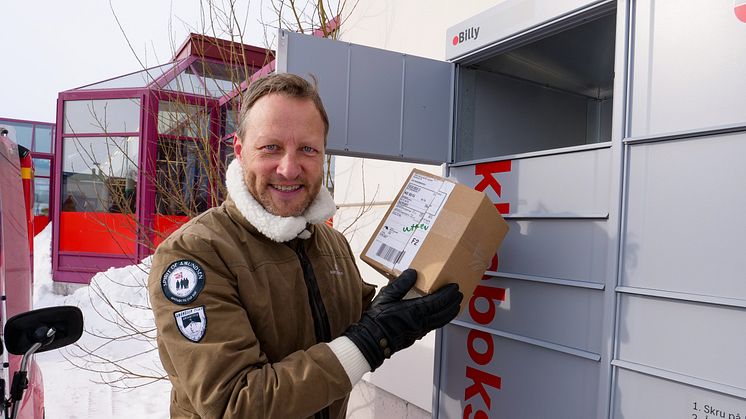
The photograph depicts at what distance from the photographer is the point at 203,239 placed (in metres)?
1.40

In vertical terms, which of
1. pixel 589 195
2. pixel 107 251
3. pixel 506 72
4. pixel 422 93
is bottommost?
pixel 107 251

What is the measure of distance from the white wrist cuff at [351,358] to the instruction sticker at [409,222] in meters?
0.35

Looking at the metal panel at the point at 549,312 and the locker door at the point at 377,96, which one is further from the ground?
the locker door at the point at 377,96

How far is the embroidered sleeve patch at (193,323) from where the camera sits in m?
1.28

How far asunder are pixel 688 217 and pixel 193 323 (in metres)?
1.32

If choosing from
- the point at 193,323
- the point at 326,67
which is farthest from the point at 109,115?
the point at 193,323

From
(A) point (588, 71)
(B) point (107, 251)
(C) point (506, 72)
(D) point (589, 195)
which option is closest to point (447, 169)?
(C) point (506, 72)

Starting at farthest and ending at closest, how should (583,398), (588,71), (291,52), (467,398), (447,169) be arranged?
(588,71) → (447,169) → (467,398) → (291,52) → (583,398)

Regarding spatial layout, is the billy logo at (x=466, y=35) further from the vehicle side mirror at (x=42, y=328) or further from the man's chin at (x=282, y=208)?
the vehicle side mirror at (x=42, y=328)

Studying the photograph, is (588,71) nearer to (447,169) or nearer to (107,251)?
(447,169)

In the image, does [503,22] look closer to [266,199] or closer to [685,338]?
[266,199]

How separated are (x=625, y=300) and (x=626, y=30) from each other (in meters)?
0.79

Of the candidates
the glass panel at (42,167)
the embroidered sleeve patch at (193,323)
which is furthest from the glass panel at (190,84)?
the glass panel at (42,167)

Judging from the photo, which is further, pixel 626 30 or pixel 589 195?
pixel 589 195
